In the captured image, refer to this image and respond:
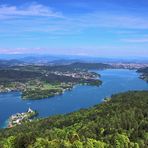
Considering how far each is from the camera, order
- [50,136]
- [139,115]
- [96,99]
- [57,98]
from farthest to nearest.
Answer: [57,98], [96,99], [139,115], [50,136]

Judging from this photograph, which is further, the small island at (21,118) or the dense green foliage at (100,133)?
the small island at (21,118)

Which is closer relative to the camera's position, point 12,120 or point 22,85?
point 12,120

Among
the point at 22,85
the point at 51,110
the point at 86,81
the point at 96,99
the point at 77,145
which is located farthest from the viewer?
the point at 86,81

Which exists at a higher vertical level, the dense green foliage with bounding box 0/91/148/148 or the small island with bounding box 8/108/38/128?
the dense green foliage with bounding box 0/91/148/148

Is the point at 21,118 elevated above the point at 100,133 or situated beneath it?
situated beneath

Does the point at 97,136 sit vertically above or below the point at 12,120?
above

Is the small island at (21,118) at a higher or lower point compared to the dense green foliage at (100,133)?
lower

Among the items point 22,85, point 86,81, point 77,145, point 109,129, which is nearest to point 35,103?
point 22,85

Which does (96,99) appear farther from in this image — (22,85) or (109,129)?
(109,129)

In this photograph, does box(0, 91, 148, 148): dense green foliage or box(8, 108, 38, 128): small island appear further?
box(8, 108, 38, 128): small island

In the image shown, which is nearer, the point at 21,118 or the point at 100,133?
the point at 100,133
